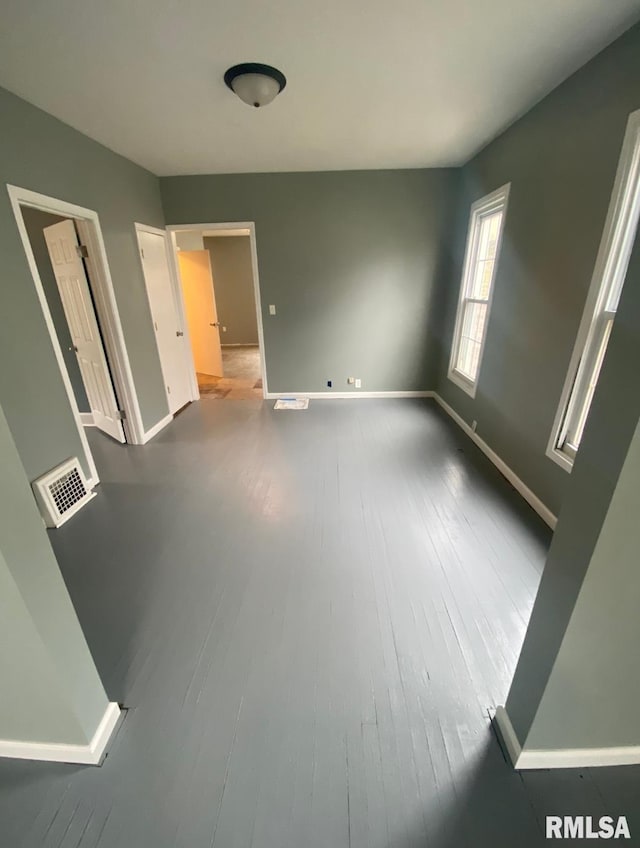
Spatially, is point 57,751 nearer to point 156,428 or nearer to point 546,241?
point 156,428

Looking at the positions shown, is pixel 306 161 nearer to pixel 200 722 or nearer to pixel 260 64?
pixel 260 64

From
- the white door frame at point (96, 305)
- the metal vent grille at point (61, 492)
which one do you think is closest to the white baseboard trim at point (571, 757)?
the metal vent grille at point (61, 492)

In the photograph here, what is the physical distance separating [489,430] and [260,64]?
299cm

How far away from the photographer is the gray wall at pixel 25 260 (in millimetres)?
2039

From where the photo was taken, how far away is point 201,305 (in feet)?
17.3

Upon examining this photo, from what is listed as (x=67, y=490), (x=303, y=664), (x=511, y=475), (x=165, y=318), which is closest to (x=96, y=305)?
(x=165, y=318)

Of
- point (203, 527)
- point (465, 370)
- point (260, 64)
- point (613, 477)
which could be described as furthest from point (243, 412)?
point (613, 477)

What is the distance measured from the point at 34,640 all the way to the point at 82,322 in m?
3.09

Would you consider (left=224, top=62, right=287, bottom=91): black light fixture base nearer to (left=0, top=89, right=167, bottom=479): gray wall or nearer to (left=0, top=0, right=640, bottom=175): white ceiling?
(left=0, top=0, right=640, bottom=175): white ceiling

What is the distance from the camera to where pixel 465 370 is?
12.5 feet

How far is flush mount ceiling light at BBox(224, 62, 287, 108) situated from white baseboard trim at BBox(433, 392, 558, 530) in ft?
9.20

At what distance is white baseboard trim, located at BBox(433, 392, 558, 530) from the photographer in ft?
7.39

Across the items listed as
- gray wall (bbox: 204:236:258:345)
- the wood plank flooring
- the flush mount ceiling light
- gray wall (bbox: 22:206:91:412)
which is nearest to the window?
the wood plank flooring

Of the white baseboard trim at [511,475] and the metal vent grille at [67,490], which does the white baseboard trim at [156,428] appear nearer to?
the metal vent grille at [67,490]
